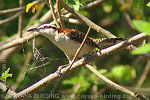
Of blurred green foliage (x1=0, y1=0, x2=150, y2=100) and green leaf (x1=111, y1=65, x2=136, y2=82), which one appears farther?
green leaf (x1=111, y1=65, x2=136, y2=82)

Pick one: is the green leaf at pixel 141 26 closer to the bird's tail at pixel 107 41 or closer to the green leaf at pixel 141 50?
the green leaf at pixel 141 50

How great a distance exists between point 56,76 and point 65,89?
10.9 feet

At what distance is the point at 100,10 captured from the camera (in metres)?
6.79

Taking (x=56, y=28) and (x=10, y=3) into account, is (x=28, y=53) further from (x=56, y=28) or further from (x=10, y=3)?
(x=56, y=28)

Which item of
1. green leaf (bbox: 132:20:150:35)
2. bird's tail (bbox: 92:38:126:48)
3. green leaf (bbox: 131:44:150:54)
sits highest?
green leaf (bbox: 132:20:150:35)

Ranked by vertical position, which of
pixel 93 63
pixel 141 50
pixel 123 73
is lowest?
pixel 123 73

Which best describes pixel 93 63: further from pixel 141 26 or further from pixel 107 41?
pixel 141 26

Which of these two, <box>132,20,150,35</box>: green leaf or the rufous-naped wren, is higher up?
<box>132,20,150,35</box>: green leaf

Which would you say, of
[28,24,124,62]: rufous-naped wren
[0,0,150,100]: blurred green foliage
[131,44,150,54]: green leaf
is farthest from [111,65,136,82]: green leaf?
[131,44,150,54]: green leaf

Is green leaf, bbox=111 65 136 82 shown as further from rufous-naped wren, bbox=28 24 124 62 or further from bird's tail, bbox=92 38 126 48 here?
rufous-naped wren, bbox=28 24 124 62

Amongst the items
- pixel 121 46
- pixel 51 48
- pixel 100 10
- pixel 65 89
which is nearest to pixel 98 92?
pixel 65 89

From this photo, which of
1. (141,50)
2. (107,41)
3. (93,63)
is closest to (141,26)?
(141,50)

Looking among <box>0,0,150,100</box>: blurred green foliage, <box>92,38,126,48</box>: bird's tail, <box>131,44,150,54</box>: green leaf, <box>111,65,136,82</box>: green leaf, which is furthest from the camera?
<box>111,65,136,82</box>: green leaf

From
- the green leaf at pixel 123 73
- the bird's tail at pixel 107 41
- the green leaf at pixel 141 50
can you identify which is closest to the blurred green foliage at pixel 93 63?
the green leaf at pixel 123 73
